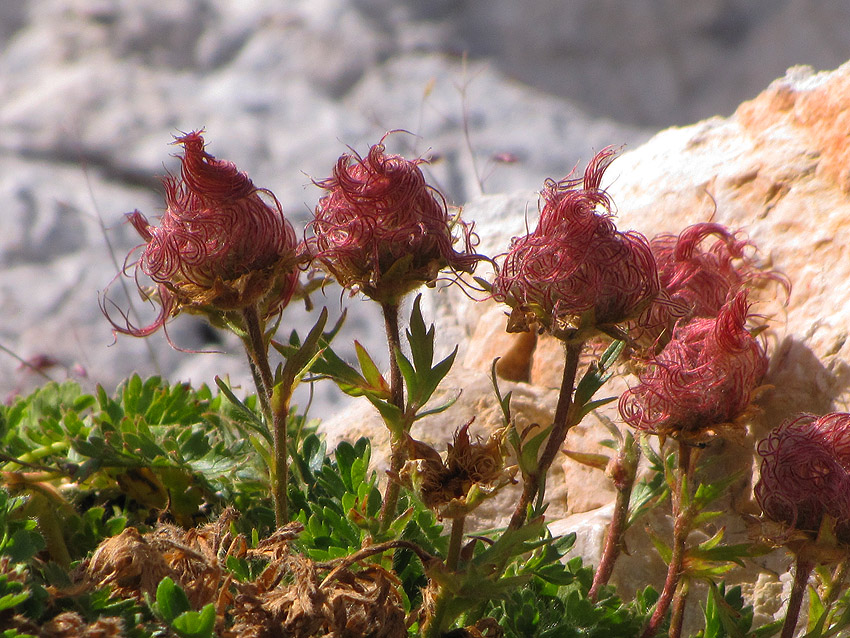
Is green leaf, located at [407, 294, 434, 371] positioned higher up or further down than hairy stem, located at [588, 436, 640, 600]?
higher up

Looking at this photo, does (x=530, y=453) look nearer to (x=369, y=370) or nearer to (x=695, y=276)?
(x=369, y=370)

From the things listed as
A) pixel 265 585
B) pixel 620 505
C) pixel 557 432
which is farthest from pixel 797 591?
pixel 265 585

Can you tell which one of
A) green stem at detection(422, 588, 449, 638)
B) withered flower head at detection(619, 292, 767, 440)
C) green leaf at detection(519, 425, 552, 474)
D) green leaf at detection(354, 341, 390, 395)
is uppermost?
green leaf at detection(354, 341, 390, 395)

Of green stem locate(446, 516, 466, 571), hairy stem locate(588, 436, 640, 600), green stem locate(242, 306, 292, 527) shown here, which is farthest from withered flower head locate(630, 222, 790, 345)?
green stem locate(242, 306, 292, 527)

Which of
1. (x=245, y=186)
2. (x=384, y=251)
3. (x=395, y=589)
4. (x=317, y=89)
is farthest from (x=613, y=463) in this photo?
(x=317, y=89)

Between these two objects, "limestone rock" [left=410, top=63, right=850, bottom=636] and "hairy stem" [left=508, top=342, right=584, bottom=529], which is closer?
"hairy stem" [left=508, top=342, right=584, bottom=529]

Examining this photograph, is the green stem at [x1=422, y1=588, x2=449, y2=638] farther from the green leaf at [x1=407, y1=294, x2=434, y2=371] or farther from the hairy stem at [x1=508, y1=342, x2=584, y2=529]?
the green leaf at [x1=407, y1=294, x2=434, y2=371]

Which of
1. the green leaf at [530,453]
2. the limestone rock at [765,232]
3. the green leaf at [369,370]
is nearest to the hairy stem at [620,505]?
the limestone rock at [765,232]
